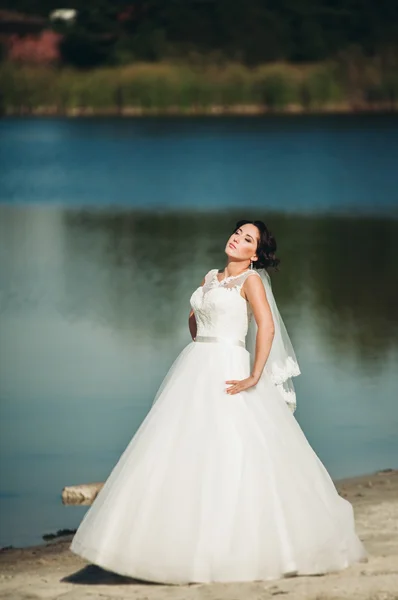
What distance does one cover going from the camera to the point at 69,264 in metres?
25.4

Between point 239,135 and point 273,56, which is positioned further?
point 273,56

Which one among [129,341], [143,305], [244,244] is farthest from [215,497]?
[143,305]

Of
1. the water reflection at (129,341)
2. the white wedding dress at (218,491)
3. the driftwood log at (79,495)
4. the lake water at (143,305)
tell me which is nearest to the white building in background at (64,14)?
the lake water at (143,305)

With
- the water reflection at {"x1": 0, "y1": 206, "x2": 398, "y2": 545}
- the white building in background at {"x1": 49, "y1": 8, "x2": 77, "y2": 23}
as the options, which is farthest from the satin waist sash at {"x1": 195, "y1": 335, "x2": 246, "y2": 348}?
the white building in background at {"x1": 49, "y1": 8, "x2": 77, "y2": 23}

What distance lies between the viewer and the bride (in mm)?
7109

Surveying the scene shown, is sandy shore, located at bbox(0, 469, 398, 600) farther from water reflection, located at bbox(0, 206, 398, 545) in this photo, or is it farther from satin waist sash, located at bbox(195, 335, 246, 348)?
water reflection, located at bbox(0, 206, 398, 545)

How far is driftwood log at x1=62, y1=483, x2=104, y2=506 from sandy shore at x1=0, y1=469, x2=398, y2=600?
4.60 feet

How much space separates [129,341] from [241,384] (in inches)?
376

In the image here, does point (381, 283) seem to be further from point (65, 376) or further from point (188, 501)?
point (188, 501)

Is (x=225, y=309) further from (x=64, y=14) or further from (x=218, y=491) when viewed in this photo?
(x=64, y=14)

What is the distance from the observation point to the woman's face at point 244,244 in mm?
7508

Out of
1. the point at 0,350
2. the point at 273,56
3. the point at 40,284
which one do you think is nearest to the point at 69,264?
the point at 40,284

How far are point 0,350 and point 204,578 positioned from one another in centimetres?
980

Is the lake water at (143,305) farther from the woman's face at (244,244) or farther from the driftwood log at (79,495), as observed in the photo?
the woman's face at (244,244)
